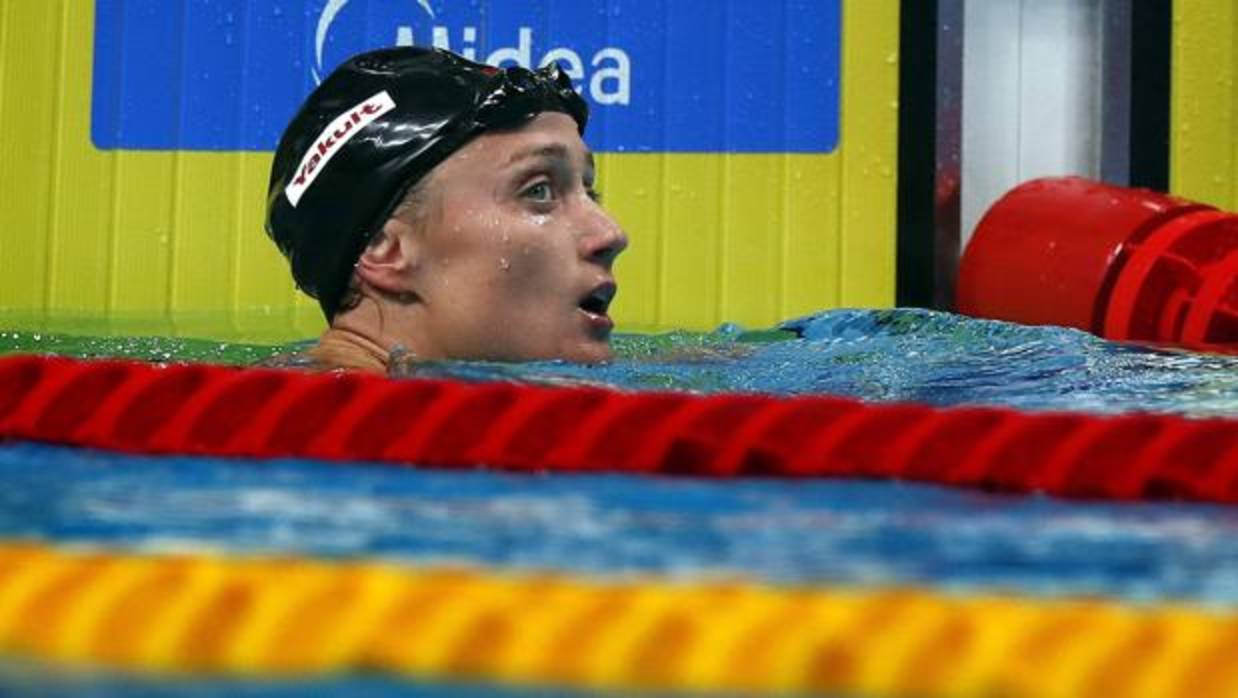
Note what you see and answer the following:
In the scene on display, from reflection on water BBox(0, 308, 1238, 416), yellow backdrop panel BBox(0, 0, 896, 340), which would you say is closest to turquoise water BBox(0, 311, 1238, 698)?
reflection on water BBox(0, 308, 1238, 416)

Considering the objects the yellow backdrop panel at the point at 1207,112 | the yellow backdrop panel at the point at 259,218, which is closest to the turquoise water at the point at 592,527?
the yellow backdrop panel at the point at 259,218

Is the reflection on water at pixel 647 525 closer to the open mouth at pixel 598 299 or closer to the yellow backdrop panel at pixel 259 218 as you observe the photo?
the open mouth at pixel 598 299

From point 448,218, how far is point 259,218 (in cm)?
175

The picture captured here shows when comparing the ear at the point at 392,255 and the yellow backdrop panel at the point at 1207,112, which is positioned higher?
the yellow backdrop panel at the point at 1207,112

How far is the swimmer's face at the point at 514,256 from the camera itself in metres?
2.81

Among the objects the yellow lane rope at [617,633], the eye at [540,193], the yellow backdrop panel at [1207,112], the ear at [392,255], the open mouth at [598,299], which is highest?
the yellow backdrop panel at [1207,112]

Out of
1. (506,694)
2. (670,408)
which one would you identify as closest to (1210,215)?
(670,408)

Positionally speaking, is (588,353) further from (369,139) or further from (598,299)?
(369,139)

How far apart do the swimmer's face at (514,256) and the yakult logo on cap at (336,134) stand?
0.47 feet

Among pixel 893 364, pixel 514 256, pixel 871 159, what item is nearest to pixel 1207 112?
pixel 871 159

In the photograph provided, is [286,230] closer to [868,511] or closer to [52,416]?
[52,416]

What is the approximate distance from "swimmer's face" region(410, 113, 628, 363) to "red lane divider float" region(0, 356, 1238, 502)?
31.2 inches

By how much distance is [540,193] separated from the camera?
Answer: 2.87 meters

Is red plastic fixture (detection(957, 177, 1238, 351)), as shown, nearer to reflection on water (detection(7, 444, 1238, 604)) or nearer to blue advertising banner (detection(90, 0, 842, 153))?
blue advertising banner (detection(90, 0, 842, 153))
